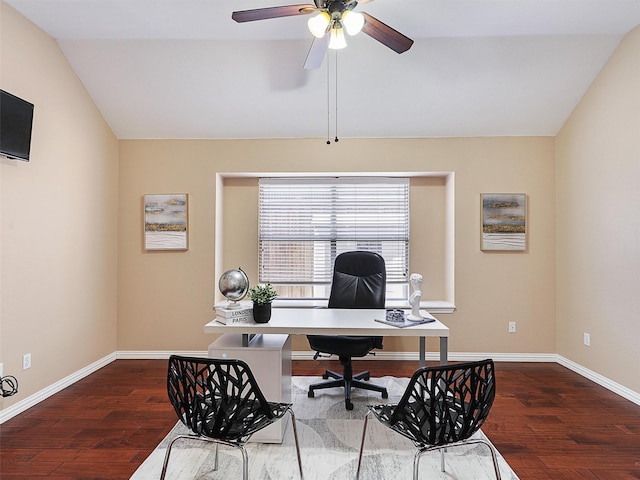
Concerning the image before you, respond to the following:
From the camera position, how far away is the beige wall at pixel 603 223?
312 centimetres

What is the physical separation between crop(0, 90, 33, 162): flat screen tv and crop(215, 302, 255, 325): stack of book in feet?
5.83

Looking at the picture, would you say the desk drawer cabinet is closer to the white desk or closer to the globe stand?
the white desk

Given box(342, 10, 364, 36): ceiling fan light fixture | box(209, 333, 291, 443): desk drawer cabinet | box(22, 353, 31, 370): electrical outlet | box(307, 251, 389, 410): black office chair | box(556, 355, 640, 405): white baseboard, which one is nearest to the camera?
box(342, 10, 364, 36): ceiling fan light fixture

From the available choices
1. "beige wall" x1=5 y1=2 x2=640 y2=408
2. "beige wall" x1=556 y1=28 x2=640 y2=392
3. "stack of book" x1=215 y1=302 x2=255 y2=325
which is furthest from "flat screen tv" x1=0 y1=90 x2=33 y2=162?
"beige wall" x1=556 y1=28 x2=640 y2=392

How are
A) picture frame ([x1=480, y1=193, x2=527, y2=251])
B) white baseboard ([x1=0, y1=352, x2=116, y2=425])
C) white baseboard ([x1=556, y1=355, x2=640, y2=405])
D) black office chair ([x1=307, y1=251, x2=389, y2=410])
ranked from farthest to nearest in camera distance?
1. picture frame ([x1=480, y1=193, x2=527, y2=251])
2. black office chair ([x1=307, y1=251, x2=389, y2=410])
3. white baseboard ([x1=556, y1=355, x2=640, y2=405])
4. white baseboard ([x1=0, y1=352, x2=116, y2=425])

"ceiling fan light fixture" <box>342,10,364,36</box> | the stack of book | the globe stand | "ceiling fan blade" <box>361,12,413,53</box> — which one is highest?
"ceiling fan blade" <box>361,12,413,53</box>

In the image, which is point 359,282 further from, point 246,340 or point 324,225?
point 246,340

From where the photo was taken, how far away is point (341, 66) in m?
3.48

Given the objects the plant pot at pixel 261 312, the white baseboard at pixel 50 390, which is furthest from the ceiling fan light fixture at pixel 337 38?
the white baseboard at pixel 50 390

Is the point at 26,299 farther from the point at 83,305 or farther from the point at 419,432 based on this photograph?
the point at 419,432

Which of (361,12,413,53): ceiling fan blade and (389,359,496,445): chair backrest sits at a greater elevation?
(361,12,413,53): ceiling fan blade

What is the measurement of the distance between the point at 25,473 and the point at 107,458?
1.27ft

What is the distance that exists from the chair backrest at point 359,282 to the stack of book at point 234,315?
1.05 meters

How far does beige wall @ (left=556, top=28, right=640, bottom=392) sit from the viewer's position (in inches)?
123
